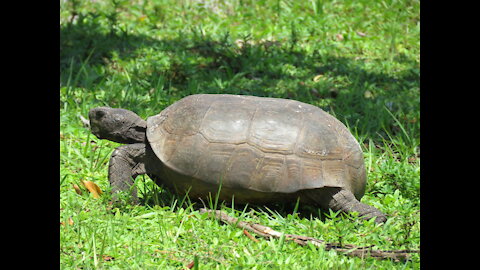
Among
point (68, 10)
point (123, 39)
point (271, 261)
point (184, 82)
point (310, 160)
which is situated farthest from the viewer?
point (68, 10)

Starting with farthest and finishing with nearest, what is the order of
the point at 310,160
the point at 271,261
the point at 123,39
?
the point at 123,39 → the point at 310,160 → the point at 271,261

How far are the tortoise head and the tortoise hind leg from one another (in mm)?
1220

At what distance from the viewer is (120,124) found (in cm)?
431

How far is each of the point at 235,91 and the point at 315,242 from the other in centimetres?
297

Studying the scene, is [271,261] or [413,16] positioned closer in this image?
[271,261]

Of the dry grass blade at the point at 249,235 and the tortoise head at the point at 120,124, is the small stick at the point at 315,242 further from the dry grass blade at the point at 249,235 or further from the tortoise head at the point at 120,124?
the tortoise head at the point at 120,124

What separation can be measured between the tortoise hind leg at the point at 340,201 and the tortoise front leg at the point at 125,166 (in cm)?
113

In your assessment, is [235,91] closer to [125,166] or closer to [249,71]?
[249,71]

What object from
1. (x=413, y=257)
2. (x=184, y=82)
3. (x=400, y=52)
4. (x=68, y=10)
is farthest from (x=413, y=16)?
(x=413, y=257)

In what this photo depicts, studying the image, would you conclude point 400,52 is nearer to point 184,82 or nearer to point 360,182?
point 184,82

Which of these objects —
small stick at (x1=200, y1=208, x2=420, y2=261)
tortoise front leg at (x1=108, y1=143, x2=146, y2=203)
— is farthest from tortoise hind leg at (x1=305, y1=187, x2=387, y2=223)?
tortoise front leg at (x1=108, y1=143, x2=146, y2=203)

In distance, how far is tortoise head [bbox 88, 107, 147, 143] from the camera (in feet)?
14.1

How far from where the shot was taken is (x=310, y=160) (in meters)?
3.84

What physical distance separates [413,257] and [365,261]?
0.25 meters
